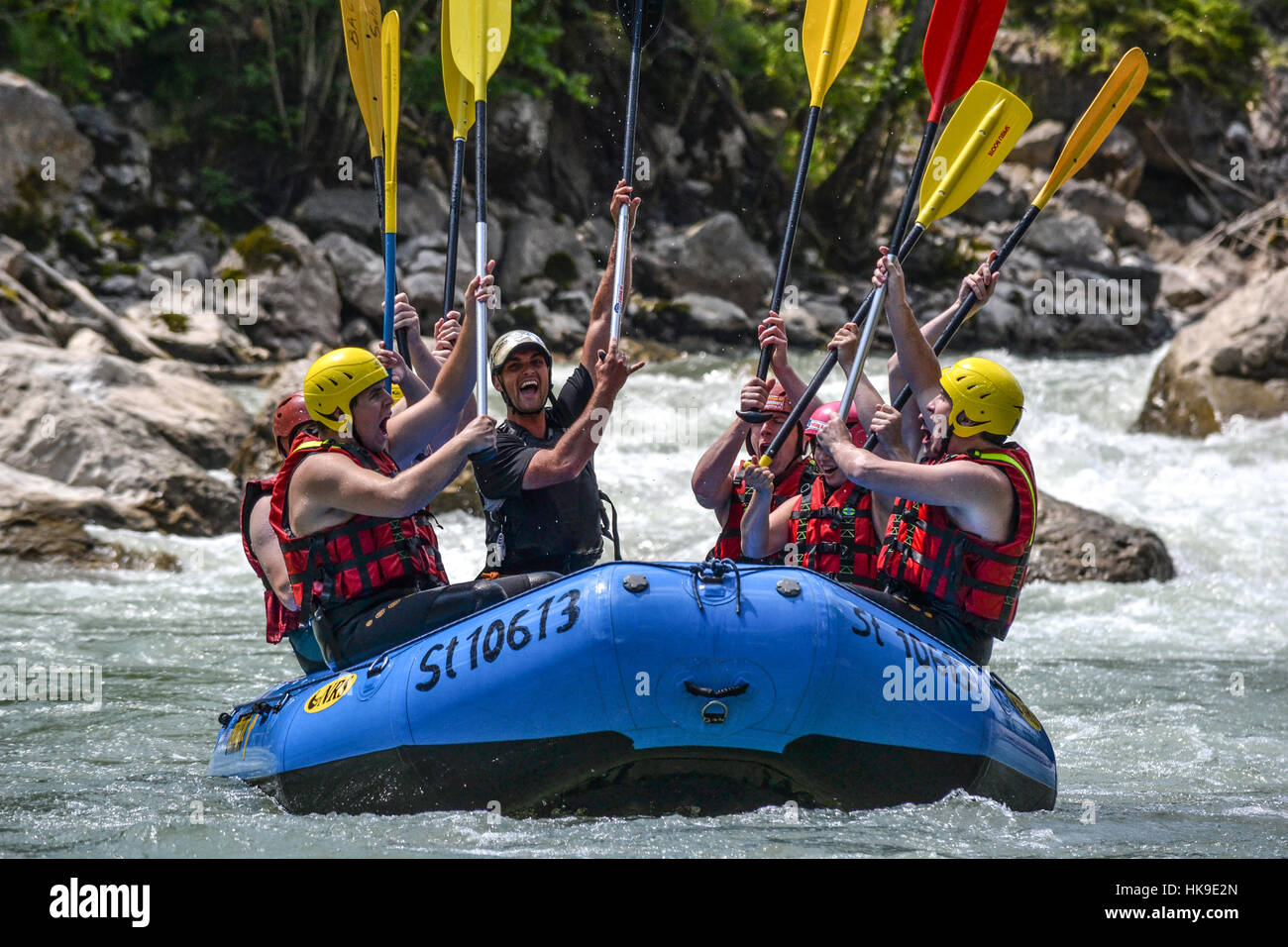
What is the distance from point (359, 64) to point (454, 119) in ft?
2.03

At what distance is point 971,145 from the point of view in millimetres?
5074

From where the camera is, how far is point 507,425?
4625 mm

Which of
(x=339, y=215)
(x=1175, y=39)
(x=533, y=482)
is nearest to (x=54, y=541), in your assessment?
(x=533, y=482)

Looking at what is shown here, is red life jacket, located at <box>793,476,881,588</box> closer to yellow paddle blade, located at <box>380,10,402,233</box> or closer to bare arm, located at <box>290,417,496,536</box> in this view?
bare arm, located at <box>290,417,496,536</box>

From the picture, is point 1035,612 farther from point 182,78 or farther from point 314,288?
point 182,78

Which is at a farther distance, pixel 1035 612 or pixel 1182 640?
pixel 1035 612

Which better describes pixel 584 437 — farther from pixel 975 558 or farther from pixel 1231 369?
pixel 1231 369

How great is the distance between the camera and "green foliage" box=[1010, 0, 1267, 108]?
72.3 feet

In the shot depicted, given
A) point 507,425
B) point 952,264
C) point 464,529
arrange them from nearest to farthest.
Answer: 1. point 507,425
2. point 464,529
3. point 952,264

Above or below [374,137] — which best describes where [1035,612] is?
below

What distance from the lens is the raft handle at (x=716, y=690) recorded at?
3693 millimetres

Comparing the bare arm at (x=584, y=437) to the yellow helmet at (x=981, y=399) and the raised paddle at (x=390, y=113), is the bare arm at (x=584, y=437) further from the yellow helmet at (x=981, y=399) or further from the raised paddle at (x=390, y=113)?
the raised paddle at (x=390, y=113)

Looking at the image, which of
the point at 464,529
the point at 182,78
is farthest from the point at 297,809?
the point at 182,78
